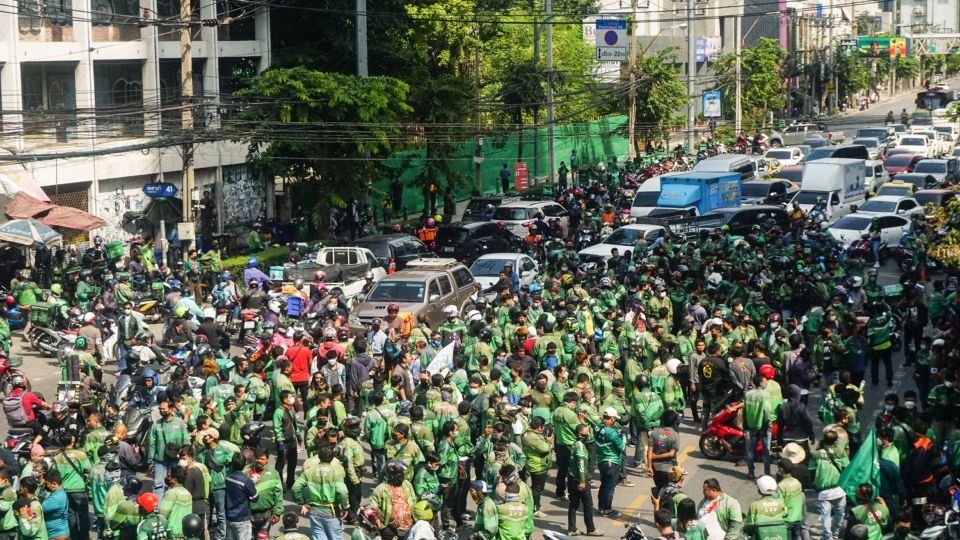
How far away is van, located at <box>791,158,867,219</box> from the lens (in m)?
44.7

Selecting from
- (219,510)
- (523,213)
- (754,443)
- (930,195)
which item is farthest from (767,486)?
(930,195)

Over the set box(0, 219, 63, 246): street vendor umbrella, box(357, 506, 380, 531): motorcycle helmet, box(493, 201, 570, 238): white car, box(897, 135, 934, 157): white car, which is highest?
box(897, 135, 934, 157): white car

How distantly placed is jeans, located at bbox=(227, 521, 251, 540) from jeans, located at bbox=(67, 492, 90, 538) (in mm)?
2026

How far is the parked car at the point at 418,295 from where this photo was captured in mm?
27350

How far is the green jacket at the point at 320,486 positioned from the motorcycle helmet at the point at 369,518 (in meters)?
0.72

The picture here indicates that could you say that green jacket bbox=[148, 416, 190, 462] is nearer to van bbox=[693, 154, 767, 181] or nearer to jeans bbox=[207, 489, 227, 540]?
jeans bbox=[207, 489, 227, 540]

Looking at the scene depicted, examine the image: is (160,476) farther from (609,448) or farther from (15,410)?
(609,448)

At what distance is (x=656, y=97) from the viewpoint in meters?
67.6

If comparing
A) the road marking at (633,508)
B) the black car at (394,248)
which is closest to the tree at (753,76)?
the black car at (394,248)

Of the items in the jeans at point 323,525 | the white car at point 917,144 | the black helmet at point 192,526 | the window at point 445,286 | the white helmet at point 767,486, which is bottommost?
the jeans at point 323,525

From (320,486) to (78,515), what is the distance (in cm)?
341

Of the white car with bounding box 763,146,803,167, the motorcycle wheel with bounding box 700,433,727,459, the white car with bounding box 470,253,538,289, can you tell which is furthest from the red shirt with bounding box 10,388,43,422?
the white car with bounding box 763,146,803,167

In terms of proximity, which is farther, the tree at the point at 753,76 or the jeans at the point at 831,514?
the tree at the point at 753,76

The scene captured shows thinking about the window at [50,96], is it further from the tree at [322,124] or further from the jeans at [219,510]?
the jeans at [219,510]
